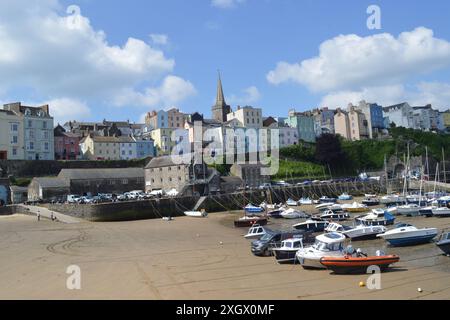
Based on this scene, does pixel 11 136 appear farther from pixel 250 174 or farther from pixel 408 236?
pixel 408 236

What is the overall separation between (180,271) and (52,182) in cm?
4352

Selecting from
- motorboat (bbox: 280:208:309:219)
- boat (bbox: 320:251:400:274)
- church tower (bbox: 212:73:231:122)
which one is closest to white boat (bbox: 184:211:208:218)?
motorboat (bbox: 280:208:309:219)

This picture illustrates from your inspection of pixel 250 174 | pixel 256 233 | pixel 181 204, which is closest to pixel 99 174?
pixel 181 204

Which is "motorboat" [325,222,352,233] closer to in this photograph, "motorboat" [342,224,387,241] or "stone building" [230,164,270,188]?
"motorboat" [342,224,387,241]

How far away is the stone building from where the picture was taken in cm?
6875

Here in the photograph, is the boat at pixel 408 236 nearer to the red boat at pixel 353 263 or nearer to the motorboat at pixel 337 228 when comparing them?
the motorboat at pixel 337 228

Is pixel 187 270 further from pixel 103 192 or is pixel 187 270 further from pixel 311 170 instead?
pixel 311 170

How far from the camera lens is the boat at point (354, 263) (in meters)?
18.0

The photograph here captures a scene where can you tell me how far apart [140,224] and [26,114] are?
4143 cm

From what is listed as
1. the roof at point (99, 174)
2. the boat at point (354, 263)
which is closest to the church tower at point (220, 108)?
the roof at point (99, 174)

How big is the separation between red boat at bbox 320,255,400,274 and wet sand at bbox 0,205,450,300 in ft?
1.38

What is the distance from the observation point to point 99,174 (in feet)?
204

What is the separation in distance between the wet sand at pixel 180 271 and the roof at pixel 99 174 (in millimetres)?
27281

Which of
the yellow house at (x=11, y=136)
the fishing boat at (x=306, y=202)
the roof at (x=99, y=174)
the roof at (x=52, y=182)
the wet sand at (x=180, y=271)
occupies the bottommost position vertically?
the wet sand at (x=180, y=271)
